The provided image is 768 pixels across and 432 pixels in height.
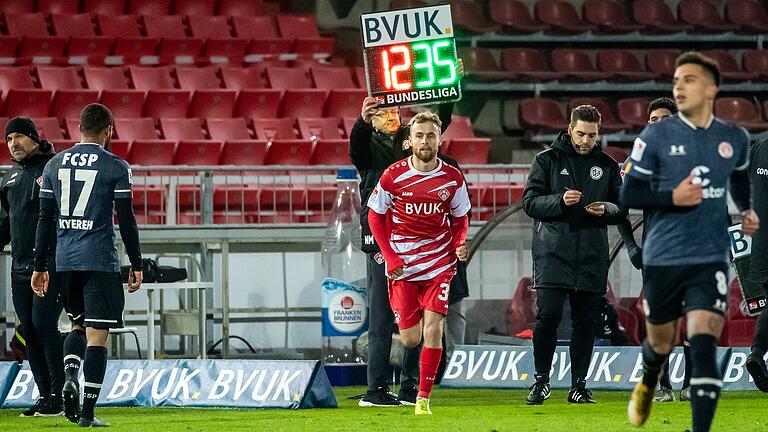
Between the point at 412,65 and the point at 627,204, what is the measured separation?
3.62 m

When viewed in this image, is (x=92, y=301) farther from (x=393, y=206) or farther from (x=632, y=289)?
(x=632, y=289)

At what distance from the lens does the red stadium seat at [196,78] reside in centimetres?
1838

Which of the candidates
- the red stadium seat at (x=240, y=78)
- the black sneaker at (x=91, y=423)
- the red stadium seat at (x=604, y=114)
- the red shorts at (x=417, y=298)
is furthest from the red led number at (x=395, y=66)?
the red stadium seat at (x=604, y=114)

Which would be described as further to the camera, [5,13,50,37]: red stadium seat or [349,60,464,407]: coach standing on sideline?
[5,13,50,37]: red stadium seat

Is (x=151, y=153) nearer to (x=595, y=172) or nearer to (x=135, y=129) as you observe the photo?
(x=135, y=129)

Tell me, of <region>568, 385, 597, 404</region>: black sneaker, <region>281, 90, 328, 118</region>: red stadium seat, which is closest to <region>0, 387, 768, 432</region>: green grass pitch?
<region>568, 385, 597, 404</region>: black sneaker

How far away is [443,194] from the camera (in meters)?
8.07

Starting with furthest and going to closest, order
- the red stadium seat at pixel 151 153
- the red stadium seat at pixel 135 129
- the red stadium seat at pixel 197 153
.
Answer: the red stadium seat at pixel 135 129 → the red stadium seat at pixel 197 153 → the red stadium seat at pixel 151 153

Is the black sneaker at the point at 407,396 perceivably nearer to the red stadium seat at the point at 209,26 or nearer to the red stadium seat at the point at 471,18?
the red stadium seat at the point at 209,26

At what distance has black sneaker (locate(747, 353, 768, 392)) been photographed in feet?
27.9

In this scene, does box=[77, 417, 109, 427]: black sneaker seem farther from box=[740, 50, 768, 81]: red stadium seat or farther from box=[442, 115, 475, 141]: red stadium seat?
box=[740, 50, 768, 81]: red stadium seat

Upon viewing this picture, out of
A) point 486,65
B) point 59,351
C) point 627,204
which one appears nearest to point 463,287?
point 59,351

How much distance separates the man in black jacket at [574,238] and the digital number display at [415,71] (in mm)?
994

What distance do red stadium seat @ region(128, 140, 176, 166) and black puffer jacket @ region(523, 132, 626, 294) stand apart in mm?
8169
